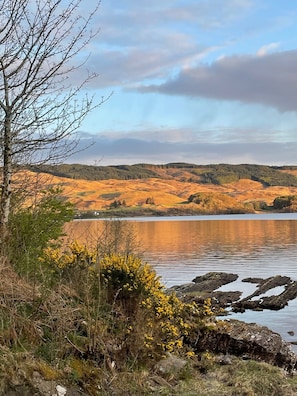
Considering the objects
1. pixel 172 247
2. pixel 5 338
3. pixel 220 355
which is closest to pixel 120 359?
pixel 5 338

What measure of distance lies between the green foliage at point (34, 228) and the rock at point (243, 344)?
334 cm

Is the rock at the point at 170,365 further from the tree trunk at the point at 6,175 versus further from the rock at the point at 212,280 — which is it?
the rock at the point at 212,280

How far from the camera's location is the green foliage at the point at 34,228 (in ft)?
31.2

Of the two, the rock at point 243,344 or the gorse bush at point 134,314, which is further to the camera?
the rock at point 243,344

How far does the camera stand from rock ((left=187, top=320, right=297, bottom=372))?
31.0 ft

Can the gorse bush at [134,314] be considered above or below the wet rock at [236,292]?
above

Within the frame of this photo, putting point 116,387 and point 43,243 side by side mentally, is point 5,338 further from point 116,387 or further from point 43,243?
point 43,243

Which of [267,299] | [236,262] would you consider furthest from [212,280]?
[236,262]

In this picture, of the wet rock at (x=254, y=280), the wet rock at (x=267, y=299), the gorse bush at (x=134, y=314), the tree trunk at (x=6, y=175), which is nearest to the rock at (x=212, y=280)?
the wet rock at (x=254, y=280)

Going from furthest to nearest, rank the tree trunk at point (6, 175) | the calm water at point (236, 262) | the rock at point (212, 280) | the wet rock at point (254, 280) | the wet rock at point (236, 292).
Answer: the wet rock at point (254, 280) → the rock at point (212, 280) → the wet rock at point (236, 292) → the calm water at point (236, 262) → the tree trunk at point (6, 175)

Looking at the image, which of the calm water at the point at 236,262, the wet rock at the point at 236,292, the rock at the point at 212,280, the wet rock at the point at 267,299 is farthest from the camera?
the rock at the point at 212,280

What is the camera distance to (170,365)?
8047 millimetres

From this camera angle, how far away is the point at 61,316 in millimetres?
7363

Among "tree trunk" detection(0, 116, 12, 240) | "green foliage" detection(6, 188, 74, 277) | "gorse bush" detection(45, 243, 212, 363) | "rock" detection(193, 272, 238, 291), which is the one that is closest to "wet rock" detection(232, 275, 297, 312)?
"rock" detection(193, 272, 238, 291)
